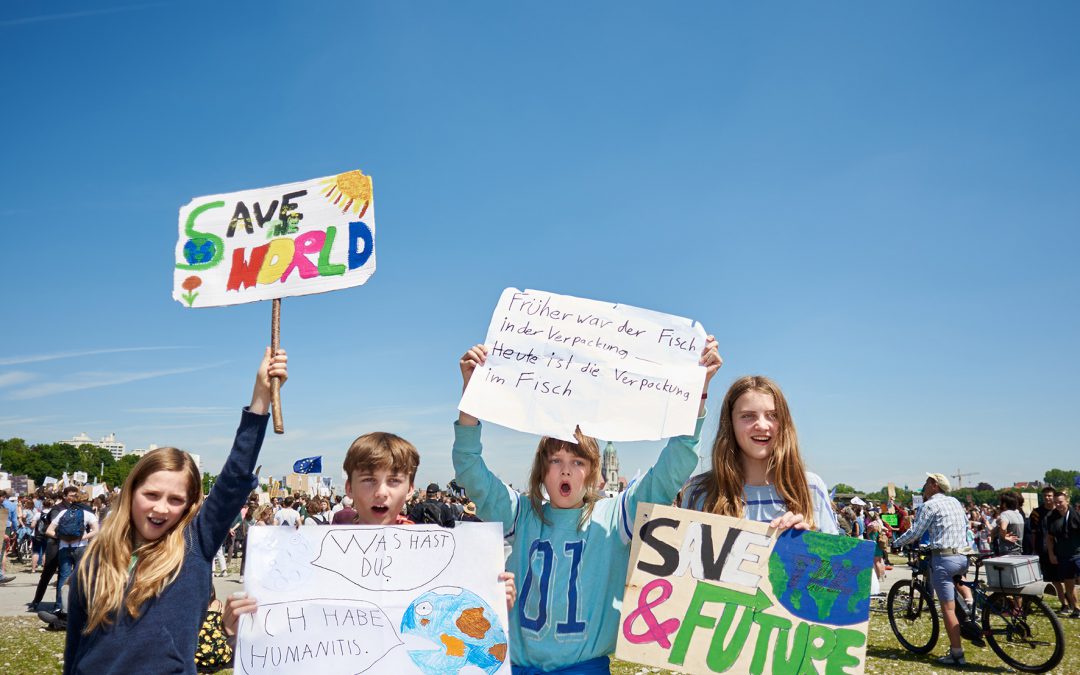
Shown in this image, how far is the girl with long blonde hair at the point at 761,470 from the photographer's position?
131 inches

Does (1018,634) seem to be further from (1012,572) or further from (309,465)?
(309,465)

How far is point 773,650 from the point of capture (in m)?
3.14

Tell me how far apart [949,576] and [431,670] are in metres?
8.20

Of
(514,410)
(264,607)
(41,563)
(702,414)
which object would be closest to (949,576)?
(702,414)

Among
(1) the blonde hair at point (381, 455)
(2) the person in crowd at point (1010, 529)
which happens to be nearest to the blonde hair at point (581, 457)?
(1) the blonde hair at point (381, 455)

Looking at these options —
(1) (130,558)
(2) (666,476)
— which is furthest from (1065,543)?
(1) (130,558)

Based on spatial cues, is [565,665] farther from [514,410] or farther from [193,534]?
[193,534]

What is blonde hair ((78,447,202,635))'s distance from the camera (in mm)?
2664

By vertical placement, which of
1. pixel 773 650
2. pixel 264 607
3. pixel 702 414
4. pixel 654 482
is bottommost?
pixel 773 650

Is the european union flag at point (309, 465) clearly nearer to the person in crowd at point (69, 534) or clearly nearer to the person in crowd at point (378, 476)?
the person in crowd at point (69, 534)

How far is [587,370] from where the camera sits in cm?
Result: 353

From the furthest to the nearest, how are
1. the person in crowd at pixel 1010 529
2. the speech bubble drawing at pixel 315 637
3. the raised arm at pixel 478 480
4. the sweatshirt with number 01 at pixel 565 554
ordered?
the person in crowd at pixel 1010 529
the raised arm at pixel 478 480
the sweatshirt with number 01 at pixel 565 554
the speech bubble drawing at pixel 315 637

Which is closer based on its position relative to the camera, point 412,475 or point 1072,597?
point 412,475

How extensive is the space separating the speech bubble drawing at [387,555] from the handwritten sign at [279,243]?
54.7 inches
